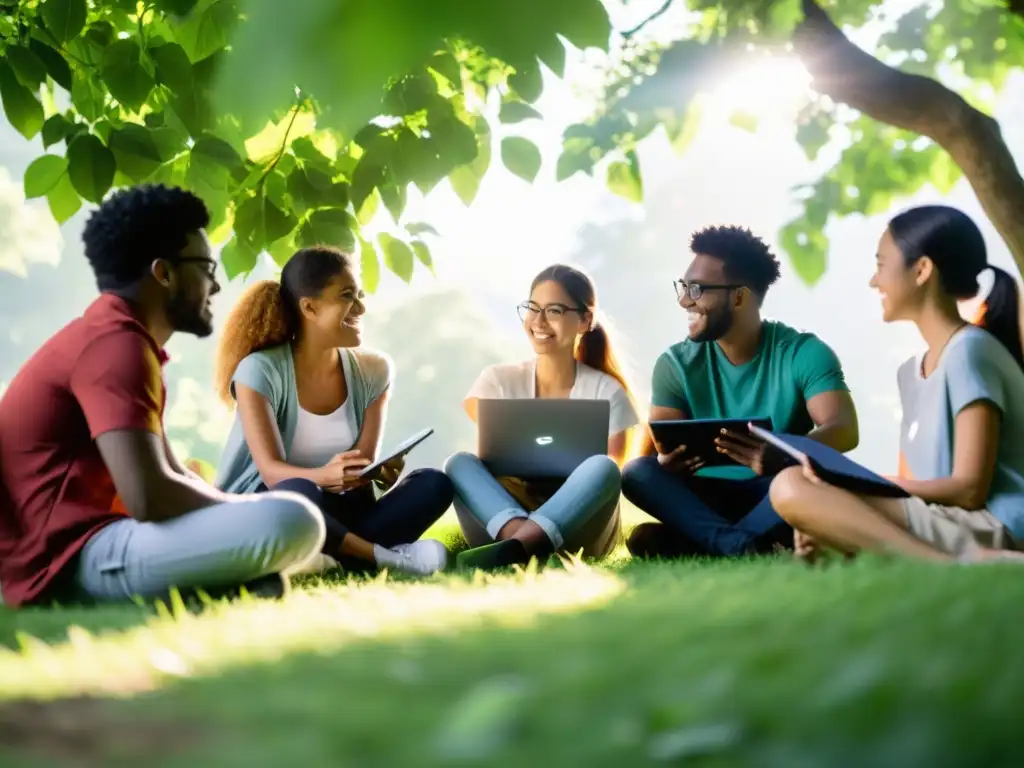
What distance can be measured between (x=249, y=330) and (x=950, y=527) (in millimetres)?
2879

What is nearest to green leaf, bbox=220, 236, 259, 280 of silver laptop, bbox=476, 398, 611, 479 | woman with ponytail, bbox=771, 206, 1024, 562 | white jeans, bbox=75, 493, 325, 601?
silver laptop, bbox=476, 398, 611, 479

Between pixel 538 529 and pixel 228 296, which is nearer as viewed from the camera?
pixel 538 529

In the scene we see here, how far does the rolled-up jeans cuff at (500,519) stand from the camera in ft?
14.5

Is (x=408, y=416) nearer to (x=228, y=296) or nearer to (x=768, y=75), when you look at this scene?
(x=228, y=296)

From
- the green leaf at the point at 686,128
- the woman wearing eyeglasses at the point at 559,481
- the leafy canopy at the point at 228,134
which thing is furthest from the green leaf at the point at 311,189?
the green leaf at the point at 686,128

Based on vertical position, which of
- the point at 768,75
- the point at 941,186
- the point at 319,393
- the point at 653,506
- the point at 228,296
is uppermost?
the point at 228,296

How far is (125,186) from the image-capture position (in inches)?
151

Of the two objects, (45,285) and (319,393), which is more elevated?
(45,285)

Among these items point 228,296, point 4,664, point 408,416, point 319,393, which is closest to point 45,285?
point 228,296

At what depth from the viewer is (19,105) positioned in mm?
3354

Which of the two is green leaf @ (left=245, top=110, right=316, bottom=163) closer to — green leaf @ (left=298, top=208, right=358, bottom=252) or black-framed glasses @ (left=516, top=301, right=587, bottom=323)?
green leaf @ (left=298, top=208, right=358, bottom=252)

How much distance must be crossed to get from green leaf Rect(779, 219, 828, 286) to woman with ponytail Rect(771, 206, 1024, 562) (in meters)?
1.20

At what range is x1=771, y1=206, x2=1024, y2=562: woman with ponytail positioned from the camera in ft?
11.7

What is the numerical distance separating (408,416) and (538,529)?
3449cm
